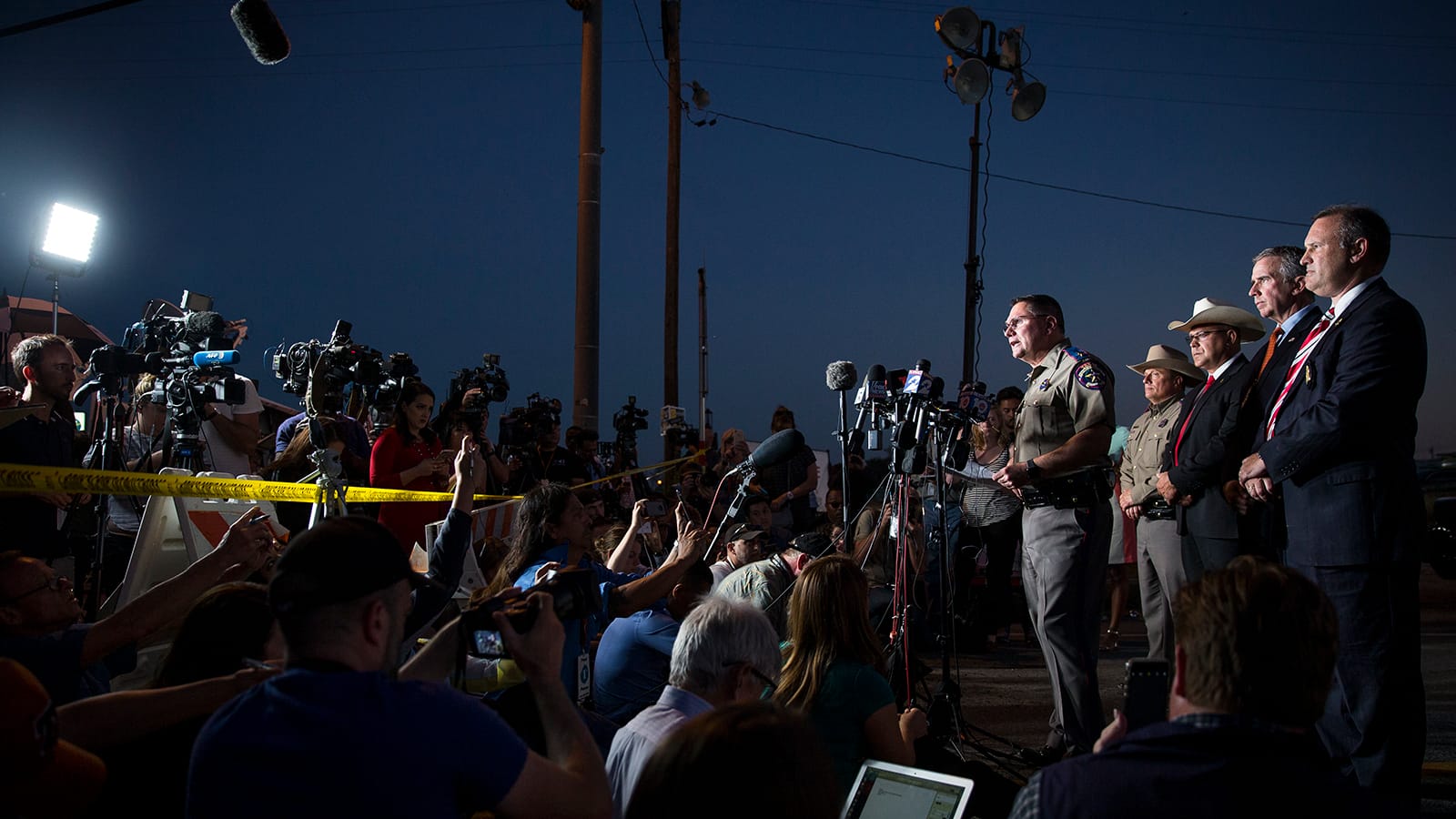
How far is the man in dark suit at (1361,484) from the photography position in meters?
3.04

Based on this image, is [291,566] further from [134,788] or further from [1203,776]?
[1203,776]

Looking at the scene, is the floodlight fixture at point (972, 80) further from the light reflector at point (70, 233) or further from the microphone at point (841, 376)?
the light reflector at point (70, 233)

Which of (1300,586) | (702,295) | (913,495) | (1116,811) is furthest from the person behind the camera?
(702,295)

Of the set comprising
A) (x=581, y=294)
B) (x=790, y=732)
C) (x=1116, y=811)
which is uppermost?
(x=581, y=294)

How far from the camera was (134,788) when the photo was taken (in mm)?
1973

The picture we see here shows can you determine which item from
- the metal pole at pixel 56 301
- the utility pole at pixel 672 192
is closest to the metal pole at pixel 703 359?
the utility pole at pixel 672 192

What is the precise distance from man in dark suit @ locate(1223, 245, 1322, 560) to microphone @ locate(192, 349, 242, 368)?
4464mm

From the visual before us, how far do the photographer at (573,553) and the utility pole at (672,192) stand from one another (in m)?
10.3

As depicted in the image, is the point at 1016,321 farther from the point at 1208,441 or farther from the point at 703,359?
the point at 703,359

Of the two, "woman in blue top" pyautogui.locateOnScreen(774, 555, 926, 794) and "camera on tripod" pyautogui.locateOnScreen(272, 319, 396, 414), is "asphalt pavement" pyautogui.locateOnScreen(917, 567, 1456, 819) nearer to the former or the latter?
"woman in blue top" pyautogui.locateOnScreen(774, 555, 926, 794)

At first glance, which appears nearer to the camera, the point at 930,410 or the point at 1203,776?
the point at 1203,776

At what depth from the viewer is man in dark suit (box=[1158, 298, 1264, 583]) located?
157 inches

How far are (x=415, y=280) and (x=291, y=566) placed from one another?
63.5 metres

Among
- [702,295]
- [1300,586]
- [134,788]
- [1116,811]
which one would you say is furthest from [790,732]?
[702,295]
